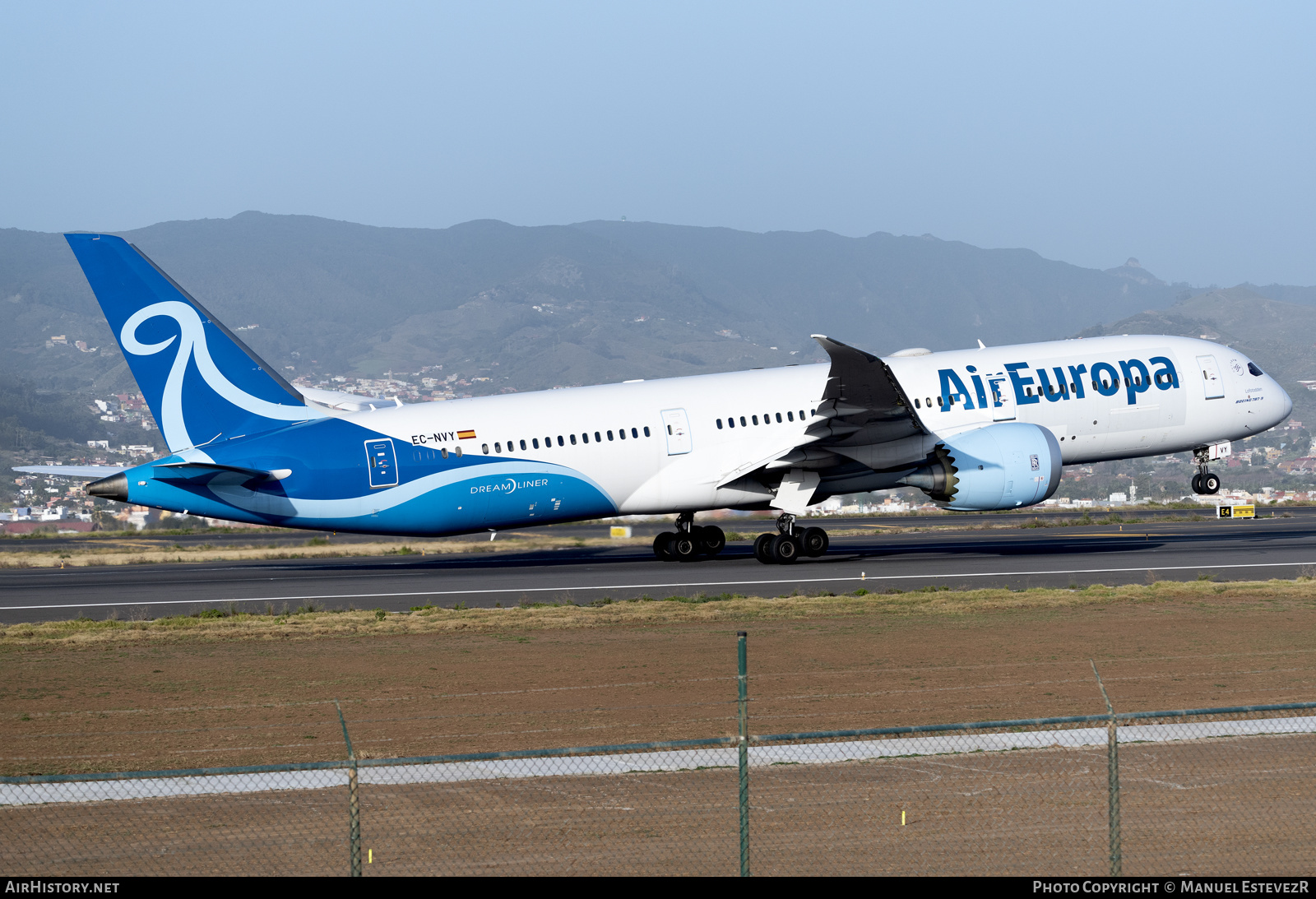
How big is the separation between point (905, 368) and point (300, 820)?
26864mm

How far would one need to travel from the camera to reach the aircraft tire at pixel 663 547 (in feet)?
130

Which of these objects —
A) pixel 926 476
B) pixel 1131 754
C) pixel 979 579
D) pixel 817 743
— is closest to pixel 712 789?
pixel 817 743

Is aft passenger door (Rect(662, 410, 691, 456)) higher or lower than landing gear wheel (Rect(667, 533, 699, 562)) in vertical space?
higher

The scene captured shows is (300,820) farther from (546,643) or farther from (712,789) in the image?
(546,643)

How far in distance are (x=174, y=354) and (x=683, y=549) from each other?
15.0 meters

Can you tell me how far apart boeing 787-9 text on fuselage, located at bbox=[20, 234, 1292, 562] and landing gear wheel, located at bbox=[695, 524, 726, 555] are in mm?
1402

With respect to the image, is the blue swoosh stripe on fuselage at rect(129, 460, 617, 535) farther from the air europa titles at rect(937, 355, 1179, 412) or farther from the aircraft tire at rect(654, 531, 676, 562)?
the air europa titles at rect(937, 355, 1179, 412)

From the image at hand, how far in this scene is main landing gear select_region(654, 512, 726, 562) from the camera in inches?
1545

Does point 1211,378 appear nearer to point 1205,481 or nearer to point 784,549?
point 1205,481

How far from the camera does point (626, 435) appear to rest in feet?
118

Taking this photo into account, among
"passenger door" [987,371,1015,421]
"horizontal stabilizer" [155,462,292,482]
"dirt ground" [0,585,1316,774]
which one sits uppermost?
"passenger door" [987,371,1015,421]

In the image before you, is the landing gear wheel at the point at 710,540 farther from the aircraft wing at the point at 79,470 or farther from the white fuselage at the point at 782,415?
the aircraft wing at the point at 79,470

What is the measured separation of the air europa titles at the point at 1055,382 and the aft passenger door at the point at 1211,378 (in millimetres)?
1051

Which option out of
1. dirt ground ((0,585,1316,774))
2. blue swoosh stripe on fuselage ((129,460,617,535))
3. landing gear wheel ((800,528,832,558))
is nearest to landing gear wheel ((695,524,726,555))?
landing gear wheel ((800,528,832,558))
